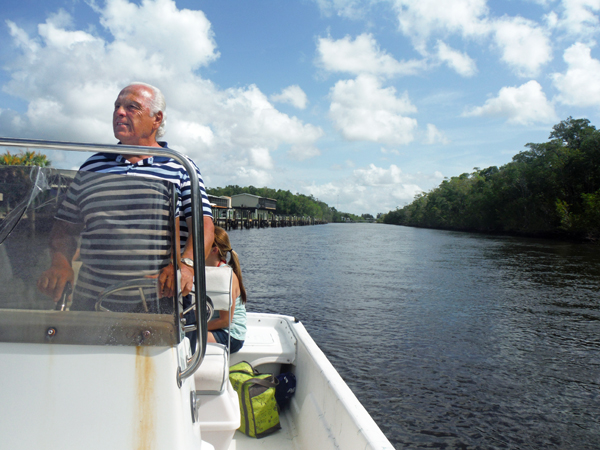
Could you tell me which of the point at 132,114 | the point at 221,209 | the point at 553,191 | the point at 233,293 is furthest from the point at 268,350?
the point at 221,209

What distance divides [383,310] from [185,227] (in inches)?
417

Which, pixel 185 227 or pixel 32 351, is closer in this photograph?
pixel 32 351

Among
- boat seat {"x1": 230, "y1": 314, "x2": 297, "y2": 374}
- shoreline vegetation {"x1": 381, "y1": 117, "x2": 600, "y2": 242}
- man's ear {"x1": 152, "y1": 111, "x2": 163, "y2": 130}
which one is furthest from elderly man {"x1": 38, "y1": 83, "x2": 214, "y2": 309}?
shoreline vegetation {"x1": 381, "y1": 117, "x2": 600, "y2": 242}

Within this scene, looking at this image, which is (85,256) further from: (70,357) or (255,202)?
(255,202)

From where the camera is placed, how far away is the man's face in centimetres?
194

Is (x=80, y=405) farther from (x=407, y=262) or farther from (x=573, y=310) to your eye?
(x=407, y=262)

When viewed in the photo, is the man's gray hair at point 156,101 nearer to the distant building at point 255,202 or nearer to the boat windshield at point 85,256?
the boat windshield at point 85,256

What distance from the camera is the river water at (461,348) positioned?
5941 mm

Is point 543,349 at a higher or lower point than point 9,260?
lower

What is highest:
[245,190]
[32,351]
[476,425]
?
[245,190]

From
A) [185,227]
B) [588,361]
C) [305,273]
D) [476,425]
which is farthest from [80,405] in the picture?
[305,273]

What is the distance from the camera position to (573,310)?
1234cm

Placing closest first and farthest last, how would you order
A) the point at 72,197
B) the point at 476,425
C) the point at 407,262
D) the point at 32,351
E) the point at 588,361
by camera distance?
the point at 32,351 → the point at 72,197 → the point at 476,425 → the point at 588,361 → the point at 407,262

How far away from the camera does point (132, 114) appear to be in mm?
1946
